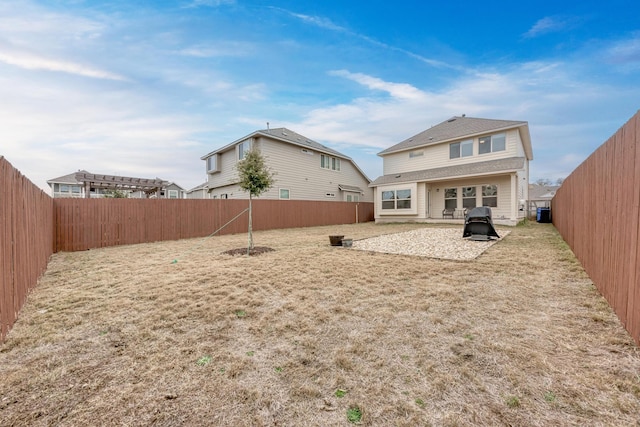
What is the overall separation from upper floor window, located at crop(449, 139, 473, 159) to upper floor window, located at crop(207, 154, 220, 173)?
17246mm

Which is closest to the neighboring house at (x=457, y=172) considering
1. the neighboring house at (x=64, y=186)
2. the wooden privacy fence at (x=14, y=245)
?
the wooden privacy fence at (x=14, y=245)

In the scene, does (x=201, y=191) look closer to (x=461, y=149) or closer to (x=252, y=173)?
(x=252, y=173)

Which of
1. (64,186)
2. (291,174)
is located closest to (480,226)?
(291,174)

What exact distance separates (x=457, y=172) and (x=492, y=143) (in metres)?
2.75

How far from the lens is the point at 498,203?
1500cm

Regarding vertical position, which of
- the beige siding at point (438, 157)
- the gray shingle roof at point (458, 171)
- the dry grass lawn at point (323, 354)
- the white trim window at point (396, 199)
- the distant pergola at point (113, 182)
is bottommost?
the dry grass lawn at point (323, 354)

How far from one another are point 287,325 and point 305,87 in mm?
14040

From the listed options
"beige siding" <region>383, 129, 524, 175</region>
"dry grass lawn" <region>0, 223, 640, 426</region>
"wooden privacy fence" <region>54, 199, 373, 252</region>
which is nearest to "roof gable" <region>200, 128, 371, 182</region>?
"wooden privacy fence" <region>54, 199, 373, 252</region>

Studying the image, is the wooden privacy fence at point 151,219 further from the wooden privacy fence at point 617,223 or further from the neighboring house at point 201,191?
the wooden privacy fence at point 617,223

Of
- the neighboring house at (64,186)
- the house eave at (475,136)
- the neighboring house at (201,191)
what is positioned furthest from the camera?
the neighboring house at (64,186)

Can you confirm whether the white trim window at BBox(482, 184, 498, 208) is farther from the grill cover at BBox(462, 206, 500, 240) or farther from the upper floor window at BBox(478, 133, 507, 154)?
the grill cover at BBox(462, 206, 500, 240)

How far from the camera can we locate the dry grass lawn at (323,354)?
5.34 feet

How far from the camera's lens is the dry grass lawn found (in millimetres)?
1627

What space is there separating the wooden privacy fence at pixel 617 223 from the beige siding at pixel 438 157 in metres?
12.4
